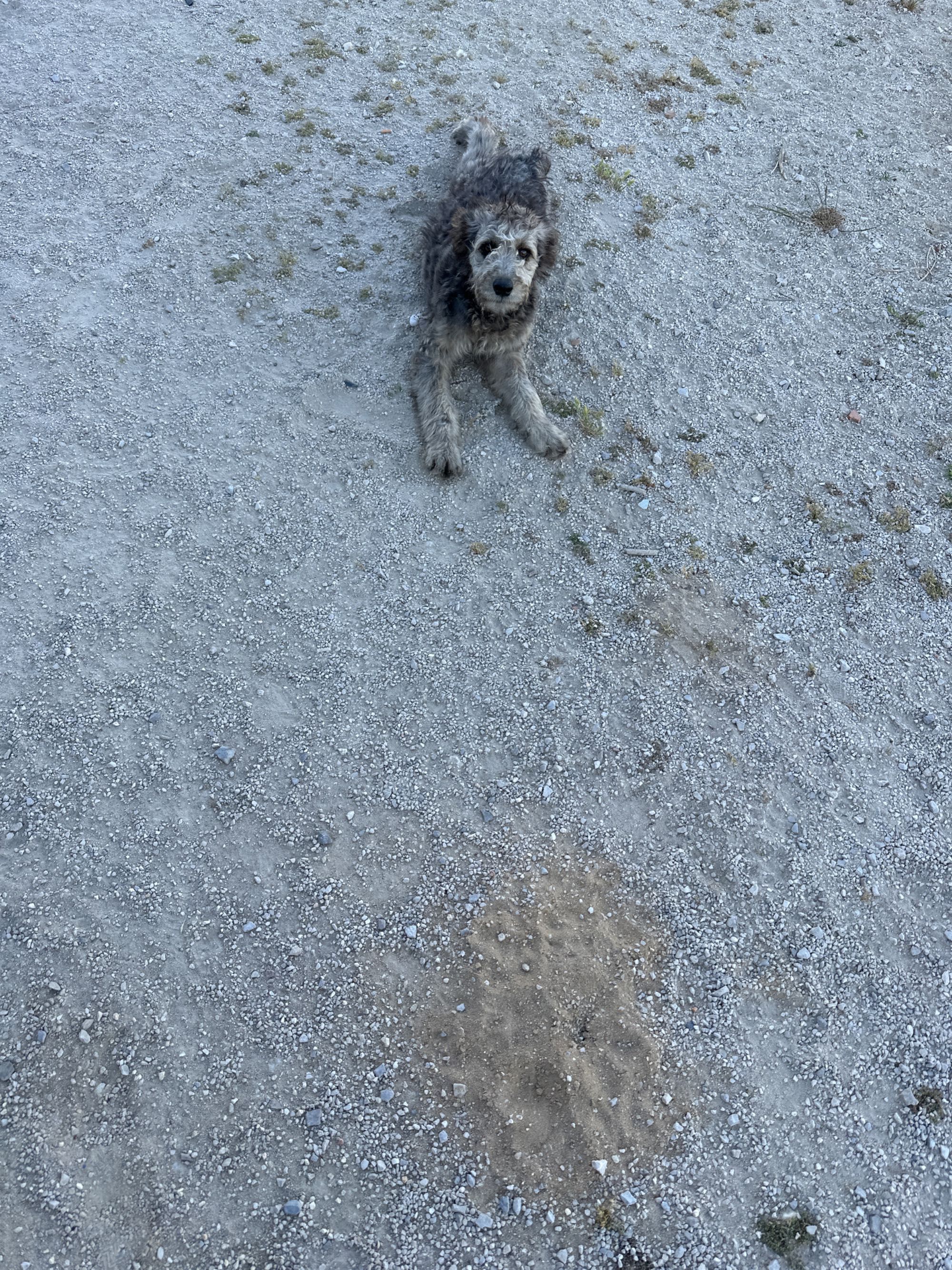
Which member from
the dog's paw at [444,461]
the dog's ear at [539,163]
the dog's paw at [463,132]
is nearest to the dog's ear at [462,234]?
the dog's ear at [539,163]

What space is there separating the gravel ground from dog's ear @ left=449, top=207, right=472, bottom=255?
112 cm

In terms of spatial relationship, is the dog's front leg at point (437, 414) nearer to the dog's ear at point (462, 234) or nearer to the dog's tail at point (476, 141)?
the dog's ear at point (462, 234)

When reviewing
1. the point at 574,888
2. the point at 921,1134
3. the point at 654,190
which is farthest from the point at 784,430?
the point at 921,1134

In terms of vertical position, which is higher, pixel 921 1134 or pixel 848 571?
pixel 848 571

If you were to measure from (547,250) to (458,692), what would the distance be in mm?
4391

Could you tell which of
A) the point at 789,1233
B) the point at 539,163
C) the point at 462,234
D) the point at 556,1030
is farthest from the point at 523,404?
the point at 789,1233

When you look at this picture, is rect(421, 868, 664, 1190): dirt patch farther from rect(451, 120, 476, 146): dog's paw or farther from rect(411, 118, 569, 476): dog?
rect(451, 120, 476, 146): dog's paw

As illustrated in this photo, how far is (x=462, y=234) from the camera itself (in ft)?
26.0

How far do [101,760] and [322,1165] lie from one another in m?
3.24

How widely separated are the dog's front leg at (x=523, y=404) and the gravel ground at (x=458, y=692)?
0.20 m

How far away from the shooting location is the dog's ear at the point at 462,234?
791 centimetres

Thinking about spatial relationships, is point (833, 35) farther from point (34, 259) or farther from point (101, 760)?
point (101, 760)

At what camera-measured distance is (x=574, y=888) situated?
6.21 m

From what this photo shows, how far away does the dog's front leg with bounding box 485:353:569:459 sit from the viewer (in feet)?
26.8
